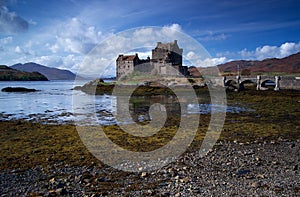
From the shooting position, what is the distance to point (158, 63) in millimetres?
77312

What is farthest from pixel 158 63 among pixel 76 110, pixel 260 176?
pixel 260 176

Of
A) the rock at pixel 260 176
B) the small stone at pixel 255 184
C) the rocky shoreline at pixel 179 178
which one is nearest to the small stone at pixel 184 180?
the rocky shoreline at pixel 179 178

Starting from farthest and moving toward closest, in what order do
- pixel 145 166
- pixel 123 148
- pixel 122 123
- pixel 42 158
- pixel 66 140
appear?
pixel 122 123, pixel 66 140, pixel 123 148, pixel 42 158, pixel 145 166

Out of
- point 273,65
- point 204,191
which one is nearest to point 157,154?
point 204,191

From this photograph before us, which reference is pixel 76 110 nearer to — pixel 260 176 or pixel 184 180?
pixel 184 180

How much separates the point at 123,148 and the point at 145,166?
9.60ft

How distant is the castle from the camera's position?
75.6 m

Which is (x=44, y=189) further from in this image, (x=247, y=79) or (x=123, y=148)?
(x=247, y=79)

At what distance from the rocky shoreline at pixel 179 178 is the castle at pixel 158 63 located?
216ft

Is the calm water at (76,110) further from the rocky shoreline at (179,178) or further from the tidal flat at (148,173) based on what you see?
the rocky shoreline at (179,178)

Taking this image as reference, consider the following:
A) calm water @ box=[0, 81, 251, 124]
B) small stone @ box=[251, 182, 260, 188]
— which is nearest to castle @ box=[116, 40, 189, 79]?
calm water @ box=[0, 81, 251, 124]

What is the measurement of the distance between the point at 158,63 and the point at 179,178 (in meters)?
71.2

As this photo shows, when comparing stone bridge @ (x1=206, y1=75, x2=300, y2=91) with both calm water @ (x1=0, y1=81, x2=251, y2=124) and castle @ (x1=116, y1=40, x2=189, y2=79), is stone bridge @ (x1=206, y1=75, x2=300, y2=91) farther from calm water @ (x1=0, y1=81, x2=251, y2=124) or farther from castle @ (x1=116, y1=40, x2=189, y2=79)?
calm water @ (x1=0, y1=81, x2=251, y2=124)

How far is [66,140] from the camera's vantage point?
13.1 metres
